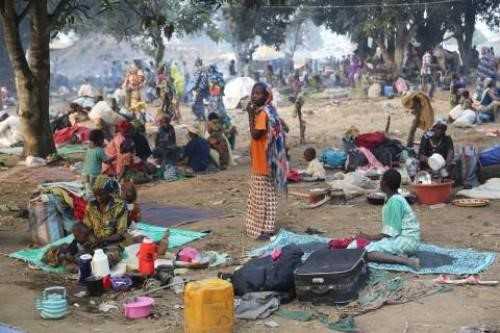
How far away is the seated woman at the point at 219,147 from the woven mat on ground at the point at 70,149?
3078 mm

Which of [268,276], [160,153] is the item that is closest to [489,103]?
[160,153]

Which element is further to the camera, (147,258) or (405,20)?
(405,20)

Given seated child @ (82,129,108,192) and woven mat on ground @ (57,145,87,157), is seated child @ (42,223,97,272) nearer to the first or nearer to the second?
seated child @ (82,129,108,192)

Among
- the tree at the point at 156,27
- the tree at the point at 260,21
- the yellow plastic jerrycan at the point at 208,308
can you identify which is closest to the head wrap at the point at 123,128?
the yellow plastic jerrycan at the point at 208,308

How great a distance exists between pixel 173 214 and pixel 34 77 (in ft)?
16.3

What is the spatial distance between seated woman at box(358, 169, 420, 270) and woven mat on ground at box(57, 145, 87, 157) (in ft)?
28.1

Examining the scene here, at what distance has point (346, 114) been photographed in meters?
18.7

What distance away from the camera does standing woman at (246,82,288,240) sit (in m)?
6.80

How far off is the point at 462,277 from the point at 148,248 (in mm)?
2532

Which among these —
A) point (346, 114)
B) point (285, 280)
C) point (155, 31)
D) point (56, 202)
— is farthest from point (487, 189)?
point (155, 31)

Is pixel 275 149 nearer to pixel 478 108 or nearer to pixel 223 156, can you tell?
pixel 223 156

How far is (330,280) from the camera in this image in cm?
491

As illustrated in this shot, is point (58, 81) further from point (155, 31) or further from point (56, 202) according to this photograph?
point (56, 202)

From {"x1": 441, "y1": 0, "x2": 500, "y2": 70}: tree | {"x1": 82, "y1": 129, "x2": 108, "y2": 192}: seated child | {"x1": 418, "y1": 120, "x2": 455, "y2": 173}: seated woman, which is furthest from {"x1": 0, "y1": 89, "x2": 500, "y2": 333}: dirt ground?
{"x1": 441, "y1": 0, "x2": 500, "y2": 70}: tree
